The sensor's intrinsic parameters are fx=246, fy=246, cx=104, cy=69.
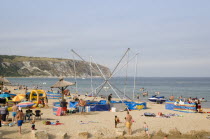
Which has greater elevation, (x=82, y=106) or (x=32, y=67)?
(x=32, y=67)

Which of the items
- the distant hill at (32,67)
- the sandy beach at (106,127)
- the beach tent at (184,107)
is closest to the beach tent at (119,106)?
the sandy beach at (106,127)

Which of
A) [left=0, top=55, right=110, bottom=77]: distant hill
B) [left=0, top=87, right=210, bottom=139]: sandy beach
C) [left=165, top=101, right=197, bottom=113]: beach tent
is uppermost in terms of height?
[left=0, top=55, right=110, bottom=77]: distant hill

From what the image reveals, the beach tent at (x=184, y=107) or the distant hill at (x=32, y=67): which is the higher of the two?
the distant hill at (x=32, y=67)

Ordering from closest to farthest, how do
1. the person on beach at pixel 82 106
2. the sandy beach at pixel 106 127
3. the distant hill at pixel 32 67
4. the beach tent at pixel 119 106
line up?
the sandy beach at pixel 106 127 → the person on beach at pixel 82 106 → the beach tent at pixel 119 106 → the distant hill at pixel 32 67

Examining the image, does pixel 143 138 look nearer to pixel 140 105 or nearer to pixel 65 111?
pixel 65 111

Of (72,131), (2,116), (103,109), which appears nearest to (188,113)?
(103,109)

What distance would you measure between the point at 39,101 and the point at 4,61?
486ft

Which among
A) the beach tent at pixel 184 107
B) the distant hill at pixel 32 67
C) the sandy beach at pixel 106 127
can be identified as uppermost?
the distant hill at pixel 32 67

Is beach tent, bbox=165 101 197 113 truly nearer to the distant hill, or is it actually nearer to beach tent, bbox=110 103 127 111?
beach tent, bbox=110 103 127 111

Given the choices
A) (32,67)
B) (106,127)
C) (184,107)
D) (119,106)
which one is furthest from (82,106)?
(32,67)

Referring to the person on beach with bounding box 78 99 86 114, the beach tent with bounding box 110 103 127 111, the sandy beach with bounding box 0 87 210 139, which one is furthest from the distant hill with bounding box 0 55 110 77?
the sandy beach with bounding box 0 87 210 139

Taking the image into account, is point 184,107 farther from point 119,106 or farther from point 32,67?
point 32,67

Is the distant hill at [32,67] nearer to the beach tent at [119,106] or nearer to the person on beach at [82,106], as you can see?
the beach tent at [119,106]

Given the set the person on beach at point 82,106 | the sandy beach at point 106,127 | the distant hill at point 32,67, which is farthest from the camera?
the distant hill at point 32,67
